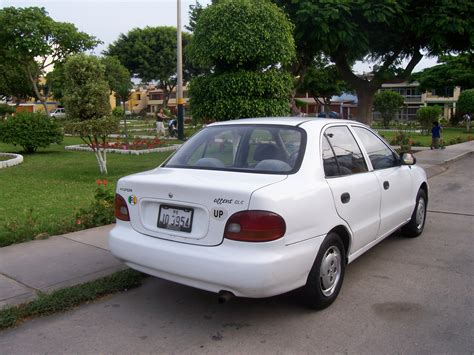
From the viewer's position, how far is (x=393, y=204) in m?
5.19

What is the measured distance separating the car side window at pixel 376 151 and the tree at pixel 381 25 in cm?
801

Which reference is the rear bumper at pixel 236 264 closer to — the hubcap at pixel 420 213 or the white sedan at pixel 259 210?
the white sedan at pixel 259 210

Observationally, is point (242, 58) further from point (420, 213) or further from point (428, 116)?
point (428, 116)

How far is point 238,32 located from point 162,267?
6.45 metres

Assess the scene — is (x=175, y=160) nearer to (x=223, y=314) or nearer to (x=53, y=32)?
(x=223, y=314)

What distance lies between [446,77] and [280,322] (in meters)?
44.0

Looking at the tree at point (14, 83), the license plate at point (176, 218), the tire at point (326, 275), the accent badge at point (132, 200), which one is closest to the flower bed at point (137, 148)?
the accent badge at point (132, 200)

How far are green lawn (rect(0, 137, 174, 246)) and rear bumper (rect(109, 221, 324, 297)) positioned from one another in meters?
3.02

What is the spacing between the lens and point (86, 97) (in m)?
10.4

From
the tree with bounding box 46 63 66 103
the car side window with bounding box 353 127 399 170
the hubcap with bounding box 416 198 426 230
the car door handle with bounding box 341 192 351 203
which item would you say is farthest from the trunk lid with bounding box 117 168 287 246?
the tree with bounding box 46 63 66 103

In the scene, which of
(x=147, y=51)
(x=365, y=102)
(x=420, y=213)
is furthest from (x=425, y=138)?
(x=147, y=51)

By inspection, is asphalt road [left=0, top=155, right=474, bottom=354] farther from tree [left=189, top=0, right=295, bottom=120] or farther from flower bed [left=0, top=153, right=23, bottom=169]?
flower bed [left=0, top=153, right=23, bottom=169]

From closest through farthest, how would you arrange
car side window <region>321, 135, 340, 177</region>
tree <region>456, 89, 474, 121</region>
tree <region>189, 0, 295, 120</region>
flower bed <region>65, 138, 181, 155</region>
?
car side window <region>321, 135, 340, 177</region> → tree <region>189, 0, 295, 120</region> → flower bed <region>65, 138, 181, 155</region> → tree <region>456, 89, 474, 121</region>

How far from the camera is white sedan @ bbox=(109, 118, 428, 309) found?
3.37 meters
